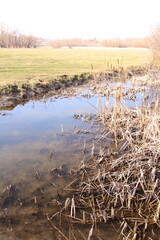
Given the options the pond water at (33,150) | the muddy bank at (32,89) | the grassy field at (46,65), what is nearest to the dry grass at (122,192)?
the pond water at (33,150)

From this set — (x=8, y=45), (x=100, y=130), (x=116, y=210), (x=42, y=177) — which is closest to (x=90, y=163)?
(x=42, y=177)

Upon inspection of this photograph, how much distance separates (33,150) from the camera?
584 cm

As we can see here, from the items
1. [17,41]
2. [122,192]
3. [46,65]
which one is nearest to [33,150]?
[122,192]

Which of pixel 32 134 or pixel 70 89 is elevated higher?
pixel 70 89

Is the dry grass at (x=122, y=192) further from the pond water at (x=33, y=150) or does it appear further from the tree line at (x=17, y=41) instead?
the tree line at (x=17, y=41)

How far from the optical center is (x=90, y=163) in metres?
5.15

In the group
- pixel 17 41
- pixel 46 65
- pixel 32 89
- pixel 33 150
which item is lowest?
pixel 33 150

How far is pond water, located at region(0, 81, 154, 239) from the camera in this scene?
366 cm

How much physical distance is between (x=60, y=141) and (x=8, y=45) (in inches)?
2387

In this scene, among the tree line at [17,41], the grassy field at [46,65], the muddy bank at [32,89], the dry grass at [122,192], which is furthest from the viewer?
the tree line at [17,41]

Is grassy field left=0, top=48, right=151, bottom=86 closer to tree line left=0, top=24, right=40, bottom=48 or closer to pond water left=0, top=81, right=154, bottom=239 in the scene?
pond water left=0, top=81, right=154, bottom=239

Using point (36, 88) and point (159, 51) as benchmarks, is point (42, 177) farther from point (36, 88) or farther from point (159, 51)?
point (159, 51)

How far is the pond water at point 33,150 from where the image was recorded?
3.66 metres

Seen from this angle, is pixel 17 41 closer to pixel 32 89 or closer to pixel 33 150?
pixel 32 89
